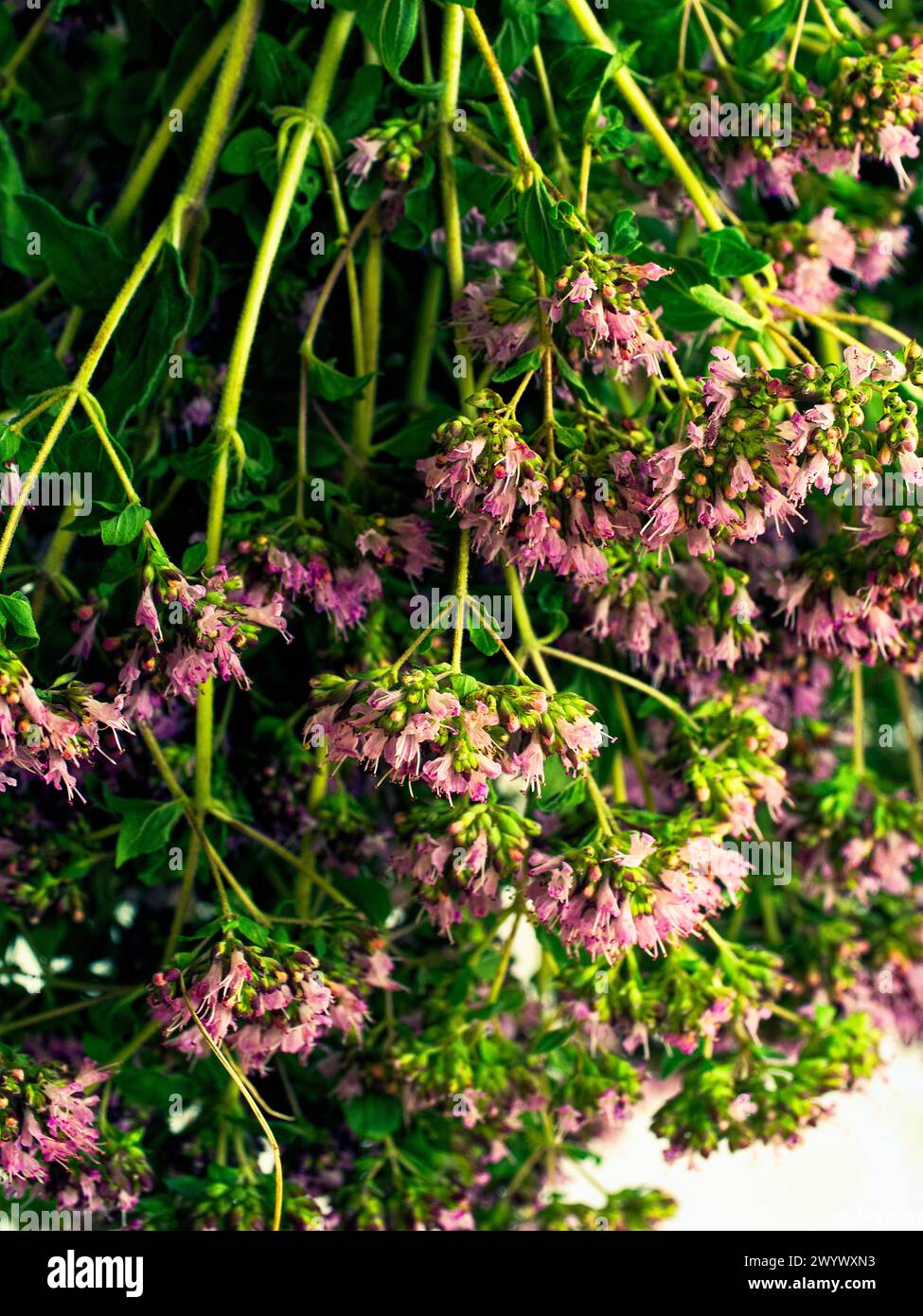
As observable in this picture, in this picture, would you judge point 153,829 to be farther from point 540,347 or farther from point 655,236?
point 655,236

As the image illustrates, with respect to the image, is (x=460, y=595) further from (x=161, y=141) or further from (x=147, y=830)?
(x=161, y=141)

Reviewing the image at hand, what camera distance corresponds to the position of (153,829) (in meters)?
0.72

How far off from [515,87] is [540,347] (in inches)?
9.2

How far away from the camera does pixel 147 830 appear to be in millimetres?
716

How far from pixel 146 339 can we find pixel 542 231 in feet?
0.70

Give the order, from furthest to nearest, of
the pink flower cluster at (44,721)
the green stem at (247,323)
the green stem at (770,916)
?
the green stem at (770,916)
the green stem at (247,323)
the pink flower cluster at (44,721)

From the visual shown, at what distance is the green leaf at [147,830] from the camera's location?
712mm

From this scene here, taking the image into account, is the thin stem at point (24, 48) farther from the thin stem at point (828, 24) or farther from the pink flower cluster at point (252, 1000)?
the pink flower cluster at point (252, 1000)

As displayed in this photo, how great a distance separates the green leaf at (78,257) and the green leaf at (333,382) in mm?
114

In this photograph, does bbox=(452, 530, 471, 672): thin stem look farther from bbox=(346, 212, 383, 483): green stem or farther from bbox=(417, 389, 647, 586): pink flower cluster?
bbox=(346, 212, 383, 483): green stem

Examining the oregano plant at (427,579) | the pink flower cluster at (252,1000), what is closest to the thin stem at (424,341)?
the oregano plant at (427,579)

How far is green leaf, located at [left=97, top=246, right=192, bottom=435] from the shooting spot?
27.3 inches
